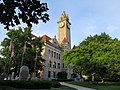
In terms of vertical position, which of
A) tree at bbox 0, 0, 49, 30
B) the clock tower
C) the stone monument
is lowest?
the stone monument

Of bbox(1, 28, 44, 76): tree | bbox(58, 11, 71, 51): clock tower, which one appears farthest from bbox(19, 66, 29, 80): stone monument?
bbox(58, 11, 71, 51): clock tower

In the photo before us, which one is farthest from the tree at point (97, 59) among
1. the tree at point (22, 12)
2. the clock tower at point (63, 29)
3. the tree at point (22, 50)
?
the clock tower at point (63, 29)

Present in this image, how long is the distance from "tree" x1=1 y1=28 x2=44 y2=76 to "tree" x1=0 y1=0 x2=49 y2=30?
111 feet

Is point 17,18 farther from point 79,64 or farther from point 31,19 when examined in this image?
point 79,64

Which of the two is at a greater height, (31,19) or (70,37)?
(70,37)

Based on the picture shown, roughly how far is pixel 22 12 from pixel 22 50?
35602mm

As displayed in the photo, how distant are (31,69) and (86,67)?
12.2 m

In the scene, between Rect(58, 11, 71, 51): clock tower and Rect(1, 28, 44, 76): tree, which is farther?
Rect(58, 11, 71, 51): clock tower

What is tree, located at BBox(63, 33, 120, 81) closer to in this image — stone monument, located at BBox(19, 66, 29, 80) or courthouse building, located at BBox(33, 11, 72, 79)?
courthouse building, located at BBox(33, 11, 72, 79)

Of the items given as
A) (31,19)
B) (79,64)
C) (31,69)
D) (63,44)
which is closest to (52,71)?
(63,44)

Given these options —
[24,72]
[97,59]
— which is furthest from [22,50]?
[24,72]

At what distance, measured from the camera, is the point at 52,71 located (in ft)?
223

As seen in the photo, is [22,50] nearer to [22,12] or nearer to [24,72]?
[24,72]

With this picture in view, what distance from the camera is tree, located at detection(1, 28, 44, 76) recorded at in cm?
4551
